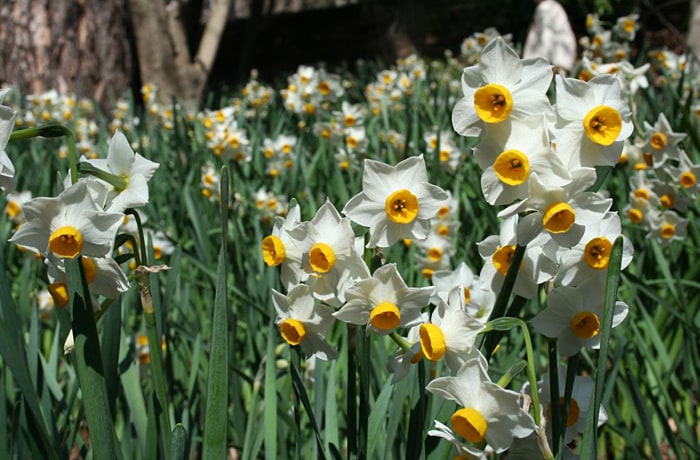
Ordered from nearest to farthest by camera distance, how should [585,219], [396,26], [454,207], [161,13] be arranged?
[585,219] < [454,207] < [161,13] < [396,26]

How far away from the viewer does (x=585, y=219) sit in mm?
709

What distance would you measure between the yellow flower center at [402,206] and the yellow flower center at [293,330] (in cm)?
15

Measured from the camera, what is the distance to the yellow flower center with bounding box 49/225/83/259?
715 millimetres

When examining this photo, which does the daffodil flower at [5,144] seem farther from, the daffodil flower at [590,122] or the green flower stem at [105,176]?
the daffodil flower at [590,122]

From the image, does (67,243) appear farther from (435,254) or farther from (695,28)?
(695,28)

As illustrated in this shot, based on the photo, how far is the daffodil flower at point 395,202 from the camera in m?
0.80

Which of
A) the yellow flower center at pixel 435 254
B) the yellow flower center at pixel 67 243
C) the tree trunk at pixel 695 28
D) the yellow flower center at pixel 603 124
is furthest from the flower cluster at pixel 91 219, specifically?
the tree trunk at pixel 695 28

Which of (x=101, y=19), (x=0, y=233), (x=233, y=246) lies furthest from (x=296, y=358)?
(x=101, y=19)

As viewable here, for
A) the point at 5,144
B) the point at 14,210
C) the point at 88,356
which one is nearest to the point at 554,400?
the point at 88,356

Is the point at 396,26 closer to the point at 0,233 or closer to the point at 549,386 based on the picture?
the point at 0,233

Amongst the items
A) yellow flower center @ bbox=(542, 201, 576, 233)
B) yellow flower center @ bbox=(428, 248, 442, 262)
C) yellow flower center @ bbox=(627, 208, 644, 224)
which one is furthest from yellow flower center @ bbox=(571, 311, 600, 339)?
yellow flower center @ bbox=(627, 208, 644, 224)

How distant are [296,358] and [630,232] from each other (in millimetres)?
1607

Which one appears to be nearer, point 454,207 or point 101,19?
point 454,207

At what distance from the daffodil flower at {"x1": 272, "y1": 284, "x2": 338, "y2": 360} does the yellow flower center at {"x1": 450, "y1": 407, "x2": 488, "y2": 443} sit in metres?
0.19
